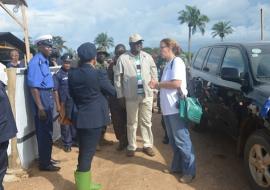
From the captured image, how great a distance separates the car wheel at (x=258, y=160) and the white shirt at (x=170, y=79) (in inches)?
40.7

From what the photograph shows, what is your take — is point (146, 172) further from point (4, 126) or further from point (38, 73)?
point (4, 126)

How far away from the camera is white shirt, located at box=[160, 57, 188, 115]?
4.94 meters

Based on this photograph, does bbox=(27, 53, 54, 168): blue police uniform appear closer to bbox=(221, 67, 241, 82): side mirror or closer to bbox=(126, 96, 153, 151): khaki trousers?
bbox=(126, 96, 153, 151): khaki trousers

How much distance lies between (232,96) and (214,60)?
155cm

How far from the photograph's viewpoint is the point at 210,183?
514 cm

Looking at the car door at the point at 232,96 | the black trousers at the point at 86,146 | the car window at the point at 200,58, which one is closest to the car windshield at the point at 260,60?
the car door at the point at 232,96

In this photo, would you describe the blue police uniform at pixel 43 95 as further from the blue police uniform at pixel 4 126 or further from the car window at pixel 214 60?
the car window at pixel 214 60

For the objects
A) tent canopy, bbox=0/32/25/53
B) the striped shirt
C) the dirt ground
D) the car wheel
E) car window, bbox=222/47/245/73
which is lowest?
the dirt ground

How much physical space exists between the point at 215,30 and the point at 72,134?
83.7 metres

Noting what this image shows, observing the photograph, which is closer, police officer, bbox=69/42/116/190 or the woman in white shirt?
police officer, bbox=69/42/116/190

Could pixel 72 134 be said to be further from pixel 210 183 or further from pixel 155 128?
pixel 210 183

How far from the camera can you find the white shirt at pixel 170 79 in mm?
4938

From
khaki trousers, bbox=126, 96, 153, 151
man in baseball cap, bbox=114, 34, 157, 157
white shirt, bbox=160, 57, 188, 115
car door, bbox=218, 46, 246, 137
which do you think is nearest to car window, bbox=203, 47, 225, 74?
car door, bbox=218, 46, 246, 137

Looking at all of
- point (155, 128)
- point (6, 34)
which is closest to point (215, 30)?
point (6, 34)
